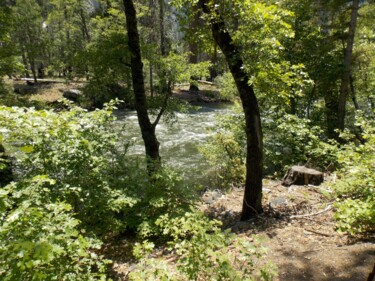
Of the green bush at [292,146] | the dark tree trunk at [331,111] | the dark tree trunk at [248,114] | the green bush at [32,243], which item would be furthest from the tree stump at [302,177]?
the green bush at [32,243]

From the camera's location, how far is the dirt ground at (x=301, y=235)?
10.6 ft

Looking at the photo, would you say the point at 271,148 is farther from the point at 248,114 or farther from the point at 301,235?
the point at 301,235

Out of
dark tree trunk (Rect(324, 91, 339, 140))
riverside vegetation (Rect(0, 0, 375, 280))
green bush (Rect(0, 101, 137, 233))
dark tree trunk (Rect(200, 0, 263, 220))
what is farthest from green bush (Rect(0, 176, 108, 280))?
dark tree trunk (Rect(324, 91, 339, 140))

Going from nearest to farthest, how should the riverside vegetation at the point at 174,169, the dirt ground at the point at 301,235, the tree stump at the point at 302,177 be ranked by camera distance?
the riverside vegetation at the point at 174,169 → the dirt ground at the point at 301,235 → the tree stump at the point at 302,177

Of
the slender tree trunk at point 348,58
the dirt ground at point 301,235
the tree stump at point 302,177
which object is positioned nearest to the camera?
the dirt ground at point 301,235

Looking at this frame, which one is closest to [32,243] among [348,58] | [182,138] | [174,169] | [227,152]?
[174,169]

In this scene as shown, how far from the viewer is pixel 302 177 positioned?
709cm

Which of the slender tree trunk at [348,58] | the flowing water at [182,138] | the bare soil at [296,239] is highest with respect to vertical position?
the slender tree trunk at [348,58]

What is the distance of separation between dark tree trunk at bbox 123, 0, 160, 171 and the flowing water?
1.98 m

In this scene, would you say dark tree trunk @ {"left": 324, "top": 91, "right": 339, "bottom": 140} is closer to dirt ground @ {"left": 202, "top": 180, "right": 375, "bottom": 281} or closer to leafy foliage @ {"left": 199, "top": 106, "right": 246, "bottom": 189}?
leafy foliage @ {"left": 199, "top": 106, "right": 246, "bottom": 189}

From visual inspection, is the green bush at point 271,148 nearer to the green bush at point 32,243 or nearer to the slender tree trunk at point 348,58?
the slender tree trunk at point 348,58

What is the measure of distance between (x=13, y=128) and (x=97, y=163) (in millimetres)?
1960

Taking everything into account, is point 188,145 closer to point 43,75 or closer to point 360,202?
point 360,202

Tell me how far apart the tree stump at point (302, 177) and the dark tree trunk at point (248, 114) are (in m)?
2.08
